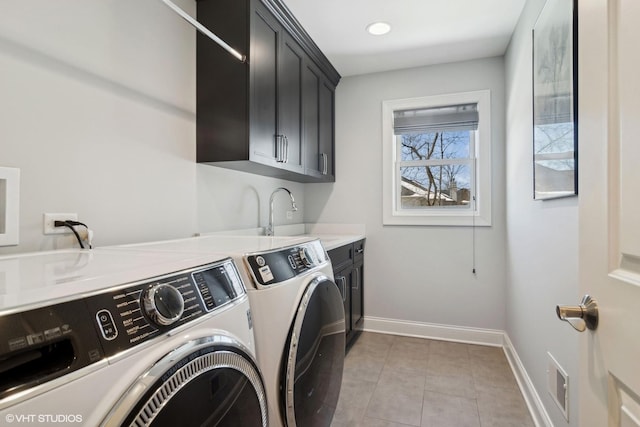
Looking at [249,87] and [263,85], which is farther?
[263,85]

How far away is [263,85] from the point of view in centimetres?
199

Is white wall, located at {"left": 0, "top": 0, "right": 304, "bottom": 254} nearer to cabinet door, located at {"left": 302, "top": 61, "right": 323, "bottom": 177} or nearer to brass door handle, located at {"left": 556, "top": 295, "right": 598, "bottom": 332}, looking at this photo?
cabinet door, located at {"left": 302, "top": 61, "right": 323, "bottom": 177}

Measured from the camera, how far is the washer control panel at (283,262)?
1047mm

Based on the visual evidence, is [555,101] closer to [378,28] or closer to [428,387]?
[378,28]

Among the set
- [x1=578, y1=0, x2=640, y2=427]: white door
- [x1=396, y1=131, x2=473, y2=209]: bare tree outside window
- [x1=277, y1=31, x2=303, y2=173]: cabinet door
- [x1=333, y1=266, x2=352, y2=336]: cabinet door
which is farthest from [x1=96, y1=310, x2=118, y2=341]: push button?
[x1=396, y1=131, x2=473, y2=209]: bare tree outside window

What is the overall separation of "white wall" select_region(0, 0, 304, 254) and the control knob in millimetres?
858

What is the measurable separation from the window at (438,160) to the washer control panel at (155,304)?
249 centimetres

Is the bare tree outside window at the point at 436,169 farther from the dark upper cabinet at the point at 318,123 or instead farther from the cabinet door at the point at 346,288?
the cabinet door at the point at 346,288

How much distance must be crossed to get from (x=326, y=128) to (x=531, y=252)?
1911 mm

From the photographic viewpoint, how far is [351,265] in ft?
9.19

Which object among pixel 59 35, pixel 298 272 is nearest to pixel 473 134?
pixel 298 272

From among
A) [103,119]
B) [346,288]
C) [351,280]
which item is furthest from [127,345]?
[351,280]

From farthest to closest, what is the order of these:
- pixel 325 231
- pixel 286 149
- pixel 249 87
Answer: pixel 325 231
pixel 286 149
pixel 249 87

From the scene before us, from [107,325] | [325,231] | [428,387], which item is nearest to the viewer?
[107,325]
